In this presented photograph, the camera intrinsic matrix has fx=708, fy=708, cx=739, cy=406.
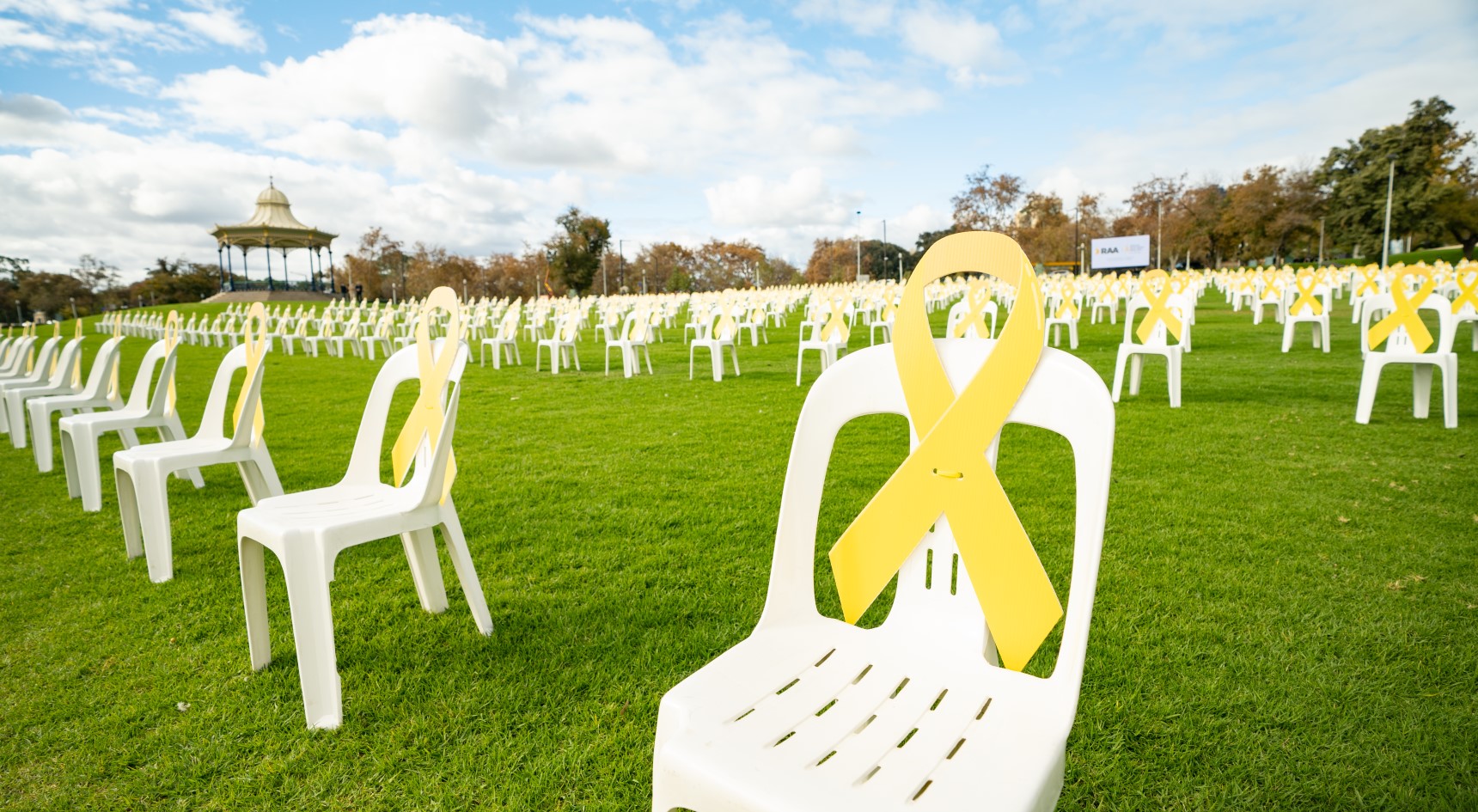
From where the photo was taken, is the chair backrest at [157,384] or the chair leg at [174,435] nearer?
the chair backrest at [157,384]

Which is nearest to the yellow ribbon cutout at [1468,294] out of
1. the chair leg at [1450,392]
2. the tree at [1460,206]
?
the chair leg at [1450,392]

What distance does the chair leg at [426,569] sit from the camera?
2600 millimetres

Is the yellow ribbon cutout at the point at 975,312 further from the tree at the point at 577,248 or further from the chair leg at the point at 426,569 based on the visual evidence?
the tree at the point at 577,248

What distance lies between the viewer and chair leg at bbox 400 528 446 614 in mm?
2600

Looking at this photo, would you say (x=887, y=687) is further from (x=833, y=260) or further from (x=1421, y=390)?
(x=833, y=260)

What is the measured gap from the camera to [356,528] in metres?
2.03

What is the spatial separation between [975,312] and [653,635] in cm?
588

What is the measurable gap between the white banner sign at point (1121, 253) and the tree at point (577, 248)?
107ft

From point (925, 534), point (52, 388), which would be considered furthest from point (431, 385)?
point (52, 388)

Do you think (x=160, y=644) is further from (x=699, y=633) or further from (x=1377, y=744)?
(x=1377, y=744)

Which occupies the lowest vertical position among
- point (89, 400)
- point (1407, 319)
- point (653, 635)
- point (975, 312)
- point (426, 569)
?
point (653, 635)

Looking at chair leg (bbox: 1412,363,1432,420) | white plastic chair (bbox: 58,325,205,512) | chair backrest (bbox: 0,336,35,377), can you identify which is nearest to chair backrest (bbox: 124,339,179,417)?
white plastic chair (bbox: 58,325,205,512)

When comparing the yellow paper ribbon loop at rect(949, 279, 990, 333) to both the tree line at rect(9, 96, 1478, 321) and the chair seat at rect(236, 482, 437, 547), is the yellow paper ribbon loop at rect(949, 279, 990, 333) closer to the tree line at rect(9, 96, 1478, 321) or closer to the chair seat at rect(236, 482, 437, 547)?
the chair seat at rect(236, 482, 437, 547)

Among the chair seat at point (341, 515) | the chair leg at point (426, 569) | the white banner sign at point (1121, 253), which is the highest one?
the white banner sign at point (1121, 253)
